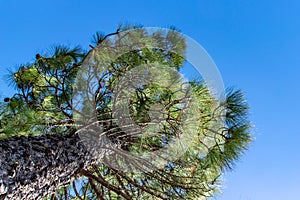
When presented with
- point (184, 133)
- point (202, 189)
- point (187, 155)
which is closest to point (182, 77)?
point (184, 133)

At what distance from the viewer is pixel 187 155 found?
10.2 ft

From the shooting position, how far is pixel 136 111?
115 inches

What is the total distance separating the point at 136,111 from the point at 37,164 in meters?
1.24

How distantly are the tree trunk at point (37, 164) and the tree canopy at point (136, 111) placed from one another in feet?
1.14

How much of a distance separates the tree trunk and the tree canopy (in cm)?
35

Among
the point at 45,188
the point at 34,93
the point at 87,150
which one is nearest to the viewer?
the point at 45,188

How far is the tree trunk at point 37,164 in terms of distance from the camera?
5.37ft

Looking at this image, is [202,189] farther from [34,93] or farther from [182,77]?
[34,93]

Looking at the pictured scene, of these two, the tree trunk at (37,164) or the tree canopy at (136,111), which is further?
the tree canopy at (136,111)

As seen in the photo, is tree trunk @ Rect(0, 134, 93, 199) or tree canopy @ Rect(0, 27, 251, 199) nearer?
tree trunk @ Rect(0, 134, 93, 199)

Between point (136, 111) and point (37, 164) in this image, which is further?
point (136, 111)

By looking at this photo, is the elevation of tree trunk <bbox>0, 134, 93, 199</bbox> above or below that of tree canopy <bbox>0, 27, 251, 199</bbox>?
below

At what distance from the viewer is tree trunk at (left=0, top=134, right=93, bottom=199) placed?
64.5 inches

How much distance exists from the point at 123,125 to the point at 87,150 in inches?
21.4
